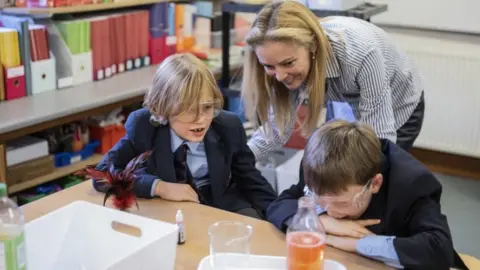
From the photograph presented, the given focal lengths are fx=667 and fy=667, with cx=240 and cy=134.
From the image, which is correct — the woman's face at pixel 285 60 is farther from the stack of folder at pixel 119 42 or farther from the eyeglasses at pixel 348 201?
the stack of folder at pixel 119 42

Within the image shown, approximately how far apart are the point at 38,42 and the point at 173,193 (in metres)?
1.62

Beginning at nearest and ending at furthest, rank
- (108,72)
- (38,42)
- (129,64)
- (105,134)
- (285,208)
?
(285,208) → (38,42) → (105,134) → (108,72) → (129,64)

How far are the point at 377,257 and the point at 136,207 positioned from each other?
0.66m

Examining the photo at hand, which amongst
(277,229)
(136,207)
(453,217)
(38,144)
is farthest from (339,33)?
(453,217)

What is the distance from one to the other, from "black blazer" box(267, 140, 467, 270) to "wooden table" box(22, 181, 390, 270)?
71mm

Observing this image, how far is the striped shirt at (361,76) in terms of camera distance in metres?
2.00

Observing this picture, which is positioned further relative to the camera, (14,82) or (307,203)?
(14,82)

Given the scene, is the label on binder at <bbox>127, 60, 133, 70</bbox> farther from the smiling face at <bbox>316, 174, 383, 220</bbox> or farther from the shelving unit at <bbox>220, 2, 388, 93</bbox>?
the smiling face at <bbox>316, 174, 383, 220</bbox>

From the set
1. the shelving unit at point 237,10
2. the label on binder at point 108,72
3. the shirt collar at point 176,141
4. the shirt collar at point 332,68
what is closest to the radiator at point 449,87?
the shelving unit at point 237,10

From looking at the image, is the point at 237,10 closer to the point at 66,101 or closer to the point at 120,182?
the point at 66,101

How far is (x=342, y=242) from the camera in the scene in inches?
61.3

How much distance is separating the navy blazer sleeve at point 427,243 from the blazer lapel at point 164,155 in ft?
2.45

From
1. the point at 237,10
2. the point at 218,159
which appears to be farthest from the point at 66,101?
the point at 218,159

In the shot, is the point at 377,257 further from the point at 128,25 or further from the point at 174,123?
the point at 128,25
